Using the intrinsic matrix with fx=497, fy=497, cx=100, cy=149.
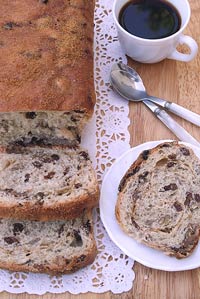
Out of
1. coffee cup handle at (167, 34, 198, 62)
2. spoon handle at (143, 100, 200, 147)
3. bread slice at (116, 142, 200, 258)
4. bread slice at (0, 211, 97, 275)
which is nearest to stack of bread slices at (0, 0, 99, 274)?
bread slice at (0, 211, 97, 275)

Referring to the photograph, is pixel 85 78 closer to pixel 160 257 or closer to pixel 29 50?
pixel 29 50

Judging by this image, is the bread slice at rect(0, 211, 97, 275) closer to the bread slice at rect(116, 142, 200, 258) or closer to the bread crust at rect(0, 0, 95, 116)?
the bread slice at rect(116, 142, 200, 258)

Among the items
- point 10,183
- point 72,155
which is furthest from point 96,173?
point 10,183

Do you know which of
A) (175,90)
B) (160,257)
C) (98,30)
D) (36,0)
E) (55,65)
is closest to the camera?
(160,257)

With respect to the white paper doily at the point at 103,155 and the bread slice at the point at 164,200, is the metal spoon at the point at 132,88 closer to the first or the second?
the white paper doily at the point at 103,155

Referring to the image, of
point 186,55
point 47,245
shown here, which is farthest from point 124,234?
point 186,55

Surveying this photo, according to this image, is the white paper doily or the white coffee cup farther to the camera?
the white coffee cup

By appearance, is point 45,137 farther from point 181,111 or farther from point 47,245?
point 181,111
